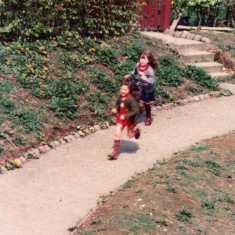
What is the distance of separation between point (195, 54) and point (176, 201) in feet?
25.5

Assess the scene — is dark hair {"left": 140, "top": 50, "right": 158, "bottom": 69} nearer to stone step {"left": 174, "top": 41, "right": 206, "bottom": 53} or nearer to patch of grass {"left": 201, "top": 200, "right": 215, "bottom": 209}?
patch of grass {"left": 201, "top": 200, "right": 215, "bottom": 209}

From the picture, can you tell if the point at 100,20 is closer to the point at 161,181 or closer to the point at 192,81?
the point at 192,81

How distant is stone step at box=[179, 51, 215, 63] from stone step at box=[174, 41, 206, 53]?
0.17 metres

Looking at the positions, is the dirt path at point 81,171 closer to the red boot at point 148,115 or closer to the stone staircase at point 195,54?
the red boot at point 148,115

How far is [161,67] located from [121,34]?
1.73 metres

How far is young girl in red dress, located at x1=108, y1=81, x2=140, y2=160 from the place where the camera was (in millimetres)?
8039

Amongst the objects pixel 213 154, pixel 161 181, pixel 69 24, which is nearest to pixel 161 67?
pixel 69 24

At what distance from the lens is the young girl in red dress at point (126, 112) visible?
8.04 metres

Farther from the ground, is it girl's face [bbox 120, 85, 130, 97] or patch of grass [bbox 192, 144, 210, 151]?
girl's face [bbox 120, 85, 130, 97]

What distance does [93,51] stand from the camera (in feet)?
39.4

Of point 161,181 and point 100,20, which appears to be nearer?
point 161,181

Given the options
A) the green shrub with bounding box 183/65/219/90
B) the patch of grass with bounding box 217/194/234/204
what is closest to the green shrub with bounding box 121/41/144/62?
the green shrub with bounding box 183/65/219/90

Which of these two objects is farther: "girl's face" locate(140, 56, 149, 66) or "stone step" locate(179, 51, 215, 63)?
"stone step" locate(179, 51, 215, 63)

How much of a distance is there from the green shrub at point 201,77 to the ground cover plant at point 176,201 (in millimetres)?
4248
